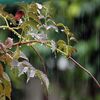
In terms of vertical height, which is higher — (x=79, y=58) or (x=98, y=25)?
(x=98, y=25)

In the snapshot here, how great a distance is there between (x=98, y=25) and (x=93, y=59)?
0.54 ft

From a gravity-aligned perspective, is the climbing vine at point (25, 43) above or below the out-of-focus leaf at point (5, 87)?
above

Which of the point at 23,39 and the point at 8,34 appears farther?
the point at 8,34

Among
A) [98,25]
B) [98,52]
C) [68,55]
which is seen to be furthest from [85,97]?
[68,55]

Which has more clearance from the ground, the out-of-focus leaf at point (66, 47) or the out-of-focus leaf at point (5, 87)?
the out-of-focus leaf at point (66, 47)

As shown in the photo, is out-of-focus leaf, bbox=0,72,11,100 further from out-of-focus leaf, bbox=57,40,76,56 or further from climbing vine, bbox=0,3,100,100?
out-of-focus leaf, bbox=57,40,76,56

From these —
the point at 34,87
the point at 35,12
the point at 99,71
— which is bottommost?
the point at 34,87

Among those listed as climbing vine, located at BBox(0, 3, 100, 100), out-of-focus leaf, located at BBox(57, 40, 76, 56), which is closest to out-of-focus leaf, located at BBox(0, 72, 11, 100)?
climbing vine, located at BBox(0, 3, 100, 100)

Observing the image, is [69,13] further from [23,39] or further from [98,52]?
[23,39]

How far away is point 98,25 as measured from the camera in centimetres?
179

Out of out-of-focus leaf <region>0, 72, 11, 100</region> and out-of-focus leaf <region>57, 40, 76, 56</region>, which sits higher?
out-of-focus leaf <region>57, 40, 76, 56</region>

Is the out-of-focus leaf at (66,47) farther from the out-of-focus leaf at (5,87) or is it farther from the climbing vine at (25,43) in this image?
the out-of-focus leaf at (5,87)

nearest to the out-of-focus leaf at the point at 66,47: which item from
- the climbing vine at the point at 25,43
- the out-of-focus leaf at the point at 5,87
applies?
the climbing vine at the point at 25,43

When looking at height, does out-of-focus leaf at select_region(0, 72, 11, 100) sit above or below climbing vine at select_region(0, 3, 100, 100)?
below
